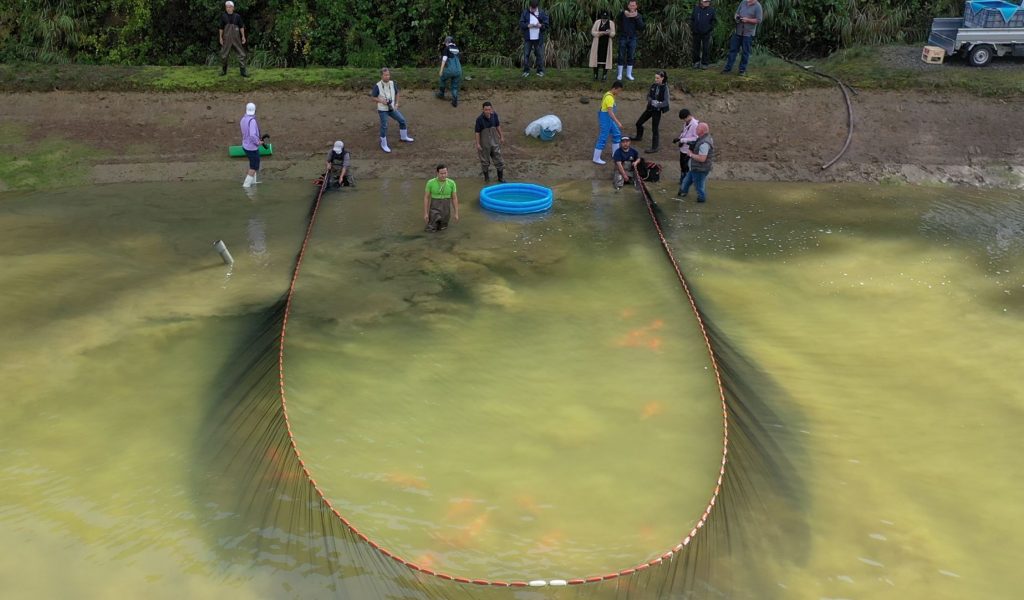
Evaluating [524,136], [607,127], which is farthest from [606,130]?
[524,136]

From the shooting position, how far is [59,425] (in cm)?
926

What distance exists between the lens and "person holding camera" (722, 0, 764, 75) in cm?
1939

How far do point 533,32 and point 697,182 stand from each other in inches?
250

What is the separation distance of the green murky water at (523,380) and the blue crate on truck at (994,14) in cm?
623

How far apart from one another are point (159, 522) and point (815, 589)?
5837mm

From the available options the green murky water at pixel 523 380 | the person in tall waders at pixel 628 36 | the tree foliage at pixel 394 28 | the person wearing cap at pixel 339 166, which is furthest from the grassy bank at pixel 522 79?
the green murky water at pixel 523 380

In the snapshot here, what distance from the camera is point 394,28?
74.2 ft

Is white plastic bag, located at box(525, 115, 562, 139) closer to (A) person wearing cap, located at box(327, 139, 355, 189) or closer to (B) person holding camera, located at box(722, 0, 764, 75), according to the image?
(A) person wearing cap, located at box(327, 139, 355, 189)

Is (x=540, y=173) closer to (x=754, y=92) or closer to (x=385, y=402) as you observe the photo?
(x=754, y=92)

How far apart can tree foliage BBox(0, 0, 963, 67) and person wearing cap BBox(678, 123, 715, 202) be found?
7.26 metres

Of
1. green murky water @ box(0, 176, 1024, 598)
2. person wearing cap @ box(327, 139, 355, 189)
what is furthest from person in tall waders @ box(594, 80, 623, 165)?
person wearing cap @ box(327, 139, 355, 189)

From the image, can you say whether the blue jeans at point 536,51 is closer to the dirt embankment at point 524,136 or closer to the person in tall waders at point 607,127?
the dirt embankment at point 524,136

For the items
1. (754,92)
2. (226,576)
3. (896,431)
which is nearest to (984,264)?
(896,431)

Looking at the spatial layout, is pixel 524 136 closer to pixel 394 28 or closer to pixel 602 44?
pixel 602 44
